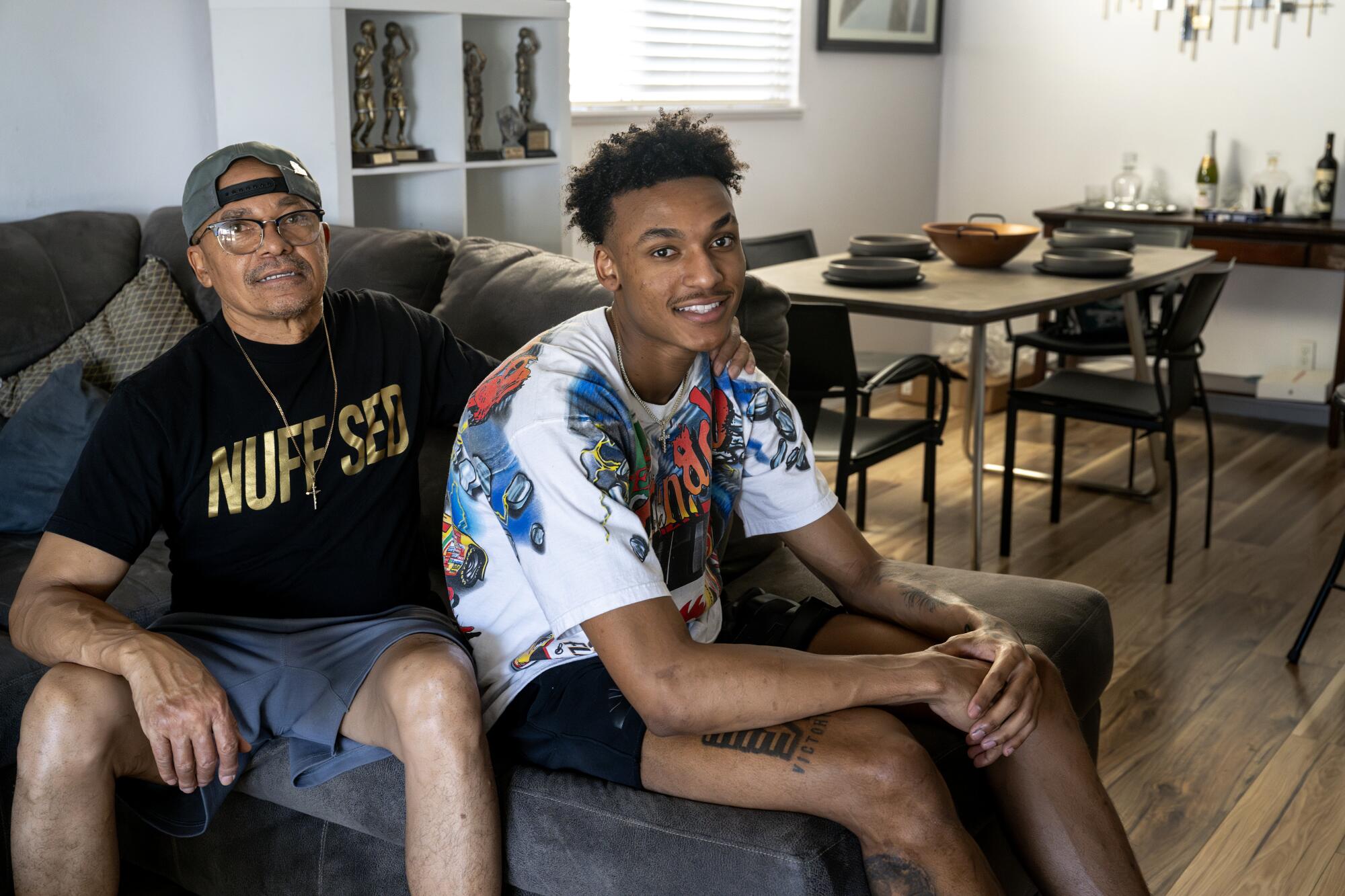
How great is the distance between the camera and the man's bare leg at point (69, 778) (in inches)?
60.6

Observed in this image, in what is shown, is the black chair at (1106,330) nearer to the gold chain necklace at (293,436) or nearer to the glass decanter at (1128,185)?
the glass decanter at (1128,185)

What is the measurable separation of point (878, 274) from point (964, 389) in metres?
1.93

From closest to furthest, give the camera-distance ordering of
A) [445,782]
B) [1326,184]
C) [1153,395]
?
1. [445,782]
2. [1153,395]
3. [1326,184]

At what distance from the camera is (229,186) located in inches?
71.5

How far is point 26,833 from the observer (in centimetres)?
156

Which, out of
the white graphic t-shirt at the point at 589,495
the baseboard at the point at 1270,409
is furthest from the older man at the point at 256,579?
the baseboard at the point at 1270,409

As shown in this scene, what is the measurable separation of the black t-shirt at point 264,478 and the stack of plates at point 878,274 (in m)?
1.73

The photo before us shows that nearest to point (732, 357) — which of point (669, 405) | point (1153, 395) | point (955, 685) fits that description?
point (669, 405)

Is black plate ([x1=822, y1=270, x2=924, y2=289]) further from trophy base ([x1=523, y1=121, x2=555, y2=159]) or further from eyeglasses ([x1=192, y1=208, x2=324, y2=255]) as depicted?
eyeglasses ([x1=192, y1=208, x2=324, y2=255])

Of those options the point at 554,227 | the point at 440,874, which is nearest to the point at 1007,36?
the point at 554,227

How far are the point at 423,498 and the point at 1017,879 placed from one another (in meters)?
1.17

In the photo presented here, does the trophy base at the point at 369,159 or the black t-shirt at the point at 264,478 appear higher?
the trophy base at the point at 369,159

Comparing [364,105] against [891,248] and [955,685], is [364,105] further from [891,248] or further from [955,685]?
[955,685]

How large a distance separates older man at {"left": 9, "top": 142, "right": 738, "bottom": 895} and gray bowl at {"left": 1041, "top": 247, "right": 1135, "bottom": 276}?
2045 millimetres
